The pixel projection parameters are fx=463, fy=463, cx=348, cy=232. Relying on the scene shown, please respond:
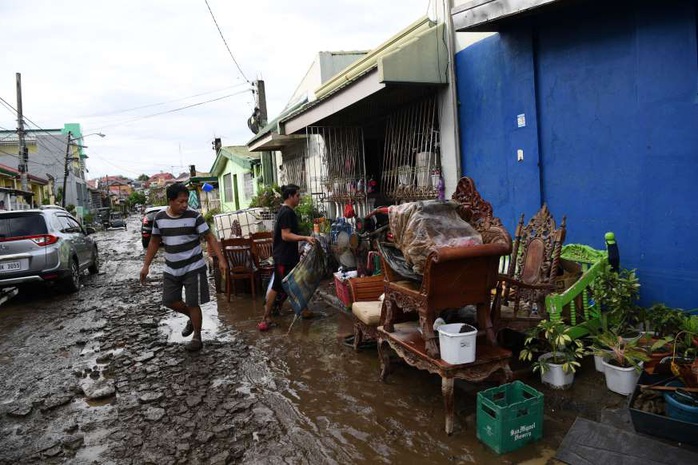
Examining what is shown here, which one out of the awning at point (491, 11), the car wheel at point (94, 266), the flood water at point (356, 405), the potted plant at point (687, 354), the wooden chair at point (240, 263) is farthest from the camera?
the car wheel at point (94, 266)

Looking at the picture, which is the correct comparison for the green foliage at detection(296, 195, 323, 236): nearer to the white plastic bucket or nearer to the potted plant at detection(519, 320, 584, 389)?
the potted plant at detection(519, 320, 584, 389)

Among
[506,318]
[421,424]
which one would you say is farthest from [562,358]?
[421,424]

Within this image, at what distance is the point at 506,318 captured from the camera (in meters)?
4.11

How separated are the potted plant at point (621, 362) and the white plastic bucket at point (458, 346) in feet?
3.50

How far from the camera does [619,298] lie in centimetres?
397

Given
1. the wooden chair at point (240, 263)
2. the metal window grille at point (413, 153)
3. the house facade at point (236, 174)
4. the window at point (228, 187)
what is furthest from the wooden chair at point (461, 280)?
the window at point (228, 187)

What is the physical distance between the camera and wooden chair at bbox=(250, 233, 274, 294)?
27.1 feet

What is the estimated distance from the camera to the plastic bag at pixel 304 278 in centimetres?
592

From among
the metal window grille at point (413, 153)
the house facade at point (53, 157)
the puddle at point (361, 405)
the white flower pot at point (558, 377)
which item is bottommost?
the puddle at point (361, 405)

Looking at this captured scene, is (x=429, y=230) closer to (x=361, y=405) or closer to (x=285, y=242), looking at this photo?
(x=361, y=405)

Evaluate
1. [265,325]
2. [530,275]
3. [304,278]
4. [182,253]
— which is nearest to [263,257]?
[265,325]

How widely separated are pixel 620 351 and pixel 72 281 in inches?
391

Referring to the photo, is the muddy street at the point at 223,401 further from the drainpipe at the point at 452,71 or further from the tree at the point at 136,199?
the tree at the point at 136,199

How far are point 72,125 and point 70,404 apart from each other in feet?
180
